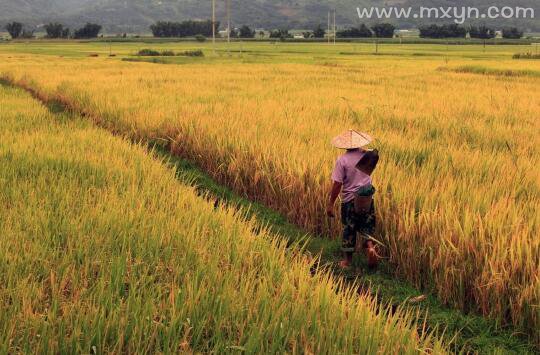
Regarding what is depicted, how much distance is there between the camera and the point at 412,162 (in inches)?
203

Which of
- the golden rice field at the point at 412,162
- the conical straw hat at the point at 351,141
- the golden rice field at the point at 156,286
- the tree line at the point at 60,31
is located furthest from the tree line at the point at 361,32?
the golden rice field at the point at 156,286

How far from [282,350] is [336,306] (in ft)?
1.58

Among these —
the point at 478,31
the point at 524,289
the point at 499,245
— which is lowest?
the point at 524,289

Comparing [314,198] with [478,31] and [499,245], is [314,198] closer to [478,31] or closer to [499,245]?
[499,245]

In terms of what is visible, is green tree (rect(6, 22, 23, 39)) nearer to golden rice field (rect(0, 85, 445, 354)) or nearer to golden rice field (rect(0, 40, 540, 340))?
golden rice field (rect(0, 40, 540, 340))

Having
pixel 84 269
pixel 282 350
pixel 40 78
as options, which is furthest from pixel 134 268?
pixel 40 78

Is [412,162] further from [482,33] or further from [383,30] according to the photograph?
[482,33]

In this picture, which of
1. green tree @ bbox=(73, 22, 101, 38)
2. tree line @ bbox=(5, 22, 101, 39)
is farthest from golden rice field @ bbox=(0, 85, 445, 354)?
green tree @ bbox=(73, 22, 101, 38)

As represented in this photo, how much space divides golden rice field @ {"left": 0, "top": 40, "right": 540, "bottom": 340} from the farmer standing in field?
251mm

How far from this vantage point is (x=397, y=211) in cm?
388

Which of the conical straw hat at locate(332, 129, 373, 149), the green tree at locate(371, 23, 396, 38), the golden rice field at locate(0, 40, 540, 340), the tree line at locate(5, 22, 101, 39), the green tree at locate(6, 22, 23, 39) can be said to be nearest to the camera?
the golden rice field at locate(0, 40, 540, 340)

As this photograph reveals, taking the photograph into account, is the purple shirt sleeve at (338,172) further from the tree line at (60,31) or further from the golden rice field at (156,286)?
the tree line at (60,31)

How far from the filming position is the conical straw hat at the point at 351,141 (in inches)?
138

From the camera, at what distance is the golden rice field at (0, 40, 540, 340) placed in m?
3.06
